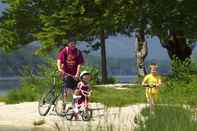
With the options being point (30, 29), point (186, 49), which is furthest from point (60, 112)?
point (30, 29)

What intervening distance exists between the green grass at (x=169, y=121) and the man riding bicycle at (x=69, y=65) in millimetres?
7759

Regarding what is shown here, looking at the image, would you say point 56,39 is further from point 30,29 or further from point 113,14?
point 30,29

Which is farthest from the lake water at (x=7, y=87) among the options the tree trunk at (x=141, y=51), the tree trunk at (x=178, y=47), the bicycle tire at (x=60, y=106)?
the bicycle tire at (x=60, y=106)

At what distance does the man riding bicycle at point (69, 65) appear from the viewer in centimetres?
1692

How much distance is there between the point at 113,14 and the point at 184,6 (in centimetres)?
380

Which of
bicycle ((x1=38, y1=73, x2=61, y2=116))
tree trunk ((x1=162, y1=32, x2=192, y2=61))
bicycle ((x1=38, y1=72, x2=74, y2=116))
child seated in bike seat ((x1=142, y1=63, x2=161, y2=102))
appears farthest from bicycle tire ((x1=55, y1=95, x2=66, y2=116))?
tree trunk ((x1=162, y1=32, x2=192, y2=61))

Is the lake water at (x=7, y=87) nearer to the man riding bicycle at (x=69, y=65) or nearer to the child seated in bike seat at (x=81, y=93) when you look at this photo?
the man riding bicycle at (x=69, y=65)

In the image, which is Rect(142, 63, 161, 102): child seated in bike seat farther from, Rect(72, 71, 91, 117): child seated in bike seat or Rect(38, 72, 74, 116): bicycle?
Rect(38, 72, 74, 116): bicycle

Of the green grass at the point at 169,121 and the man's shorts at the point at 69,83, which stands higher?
the man's shorts at the point at 69,83

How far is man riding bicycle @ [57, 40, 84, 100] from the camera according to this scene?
16.9m

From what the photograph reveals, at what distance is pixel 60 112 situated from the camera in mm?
17141

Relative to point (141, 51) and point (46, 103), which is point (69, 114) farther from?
point (141, 51)

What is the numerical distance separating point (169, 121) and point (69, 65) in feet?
29.1

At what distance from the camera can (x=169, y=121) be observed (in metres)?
8.23
